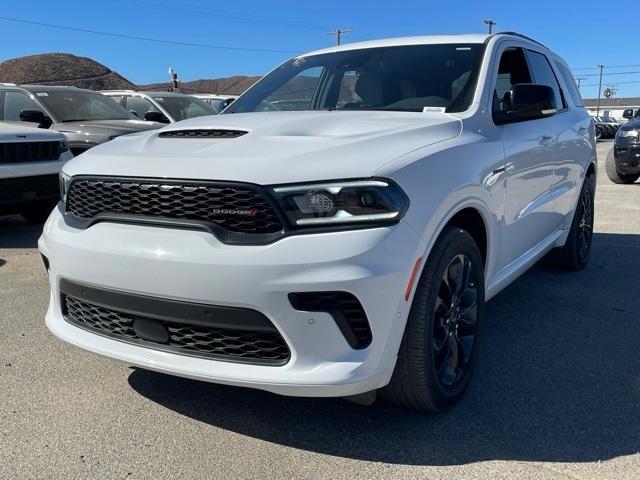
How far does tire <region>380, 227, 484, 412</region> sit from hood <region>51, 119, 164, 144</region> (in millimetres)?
6265

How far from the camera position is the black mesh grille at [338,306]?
2279 millimetres

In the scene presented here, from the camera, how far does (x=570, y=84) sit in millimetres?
5551

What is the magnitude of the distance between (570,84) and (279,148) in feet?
12.9

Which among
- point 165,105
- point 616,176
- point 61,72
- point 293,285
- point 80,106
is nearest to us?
point 293,285

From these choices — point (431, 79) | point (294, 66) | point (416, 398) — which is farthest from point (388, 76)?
point (416, 398)

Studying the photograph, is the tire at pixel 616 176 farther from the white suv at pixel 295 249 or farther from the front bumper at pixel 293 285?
the front bumper at pixel 293 285

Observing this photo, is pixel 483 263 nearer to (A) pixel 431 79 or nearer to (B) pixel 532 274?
(A) pixel 431 79

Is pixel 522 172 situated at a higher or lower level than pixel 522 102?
lower

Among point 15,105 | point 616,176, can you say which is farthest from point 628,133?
point 15,105

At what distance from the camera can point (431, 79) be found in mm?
3686

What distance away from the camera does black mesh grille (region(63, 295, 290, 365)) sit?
2400 millimetres

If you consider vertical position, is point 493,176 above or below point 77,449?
above

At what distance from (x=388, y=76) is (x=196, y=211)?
1871 mm

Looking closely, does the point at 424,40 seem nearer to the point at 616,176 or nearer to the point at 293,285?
the point at 293,285
